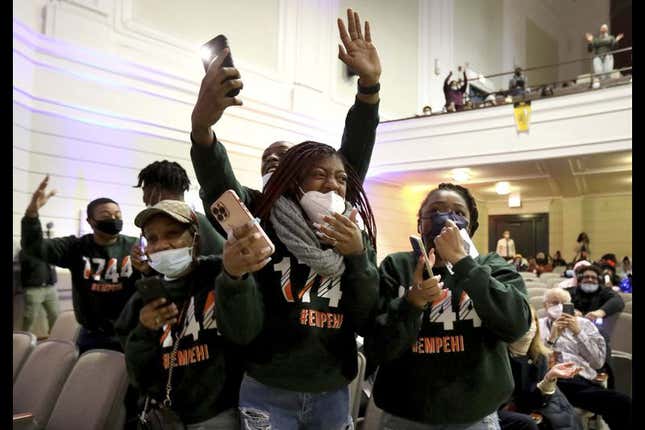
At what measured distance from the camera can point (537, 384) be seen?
2795mm

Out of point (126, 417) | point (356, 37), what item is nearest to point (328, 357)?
point (356, 37)

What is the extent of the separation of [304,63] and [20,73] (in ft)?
19.4

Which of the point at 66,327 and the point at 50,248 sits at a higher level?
the point at 50,248

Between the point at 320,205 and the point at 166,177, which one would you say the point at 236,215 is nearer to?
the point at 320,205

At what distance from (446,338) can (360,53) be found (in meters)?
0.82

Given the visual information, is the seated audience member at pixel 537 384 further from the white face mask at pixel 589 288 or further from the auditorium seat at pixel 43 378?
the white face mask at pixel 589 288

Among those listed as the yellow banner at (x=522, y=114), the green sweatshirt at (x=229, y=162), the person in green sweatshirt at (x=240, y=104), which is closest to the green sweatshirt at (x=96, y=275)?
the person in green sweatshirt at (x=240, y=104)

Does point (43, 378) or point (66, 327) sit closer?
point (43, 378)

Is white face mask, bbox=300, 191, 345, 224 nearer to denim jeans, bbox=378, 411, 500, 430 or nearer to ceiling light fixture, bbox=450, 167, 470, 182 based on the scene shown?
denim jeans, bbox=378, 411, 500, 430

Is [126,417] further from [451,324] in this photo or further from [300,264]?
[451,324]

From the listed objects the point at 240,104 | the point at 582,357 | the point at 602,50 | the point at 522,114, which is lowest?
the point at 582,357

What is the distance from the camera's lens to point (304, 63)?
11.7m

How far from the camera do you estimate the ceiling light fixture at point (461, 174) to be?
1138cm

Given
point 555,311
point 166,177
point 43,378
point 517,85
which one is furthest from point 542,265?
point 43,378
